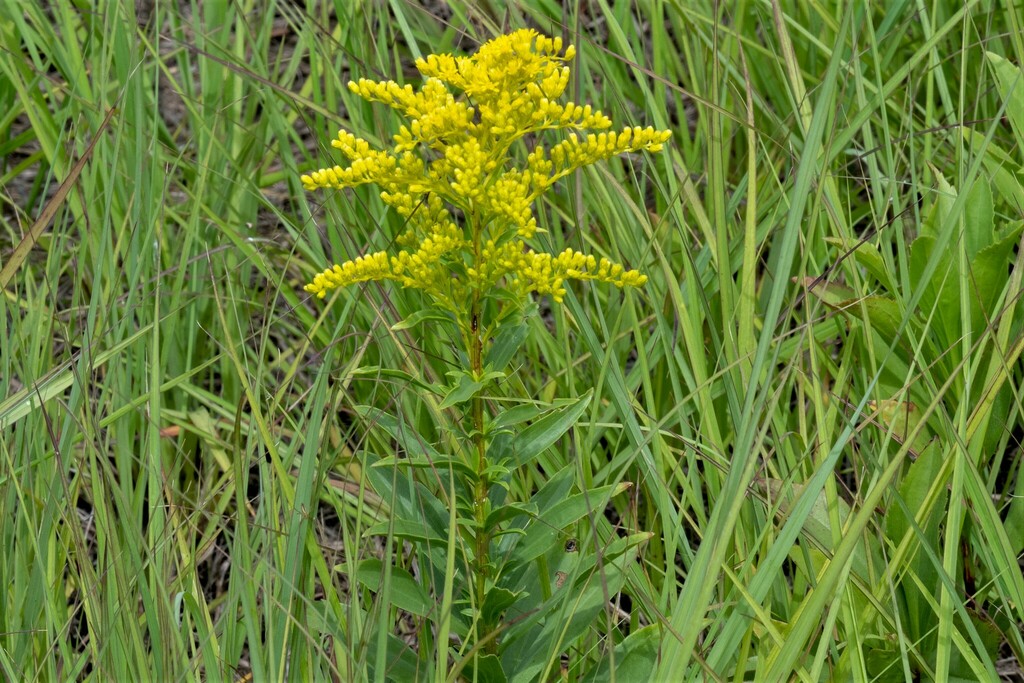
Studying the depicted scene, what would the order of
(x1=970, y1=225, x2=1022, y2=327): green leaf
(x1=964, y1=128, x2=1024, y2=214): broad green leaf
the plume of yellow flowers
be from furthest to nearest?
(x1=964, y1=128, x2=1024, y2=214): broad green leaf < (x1=970, y1=225, x2=1022, y2=327): green leaf < the plume of yellow flowers

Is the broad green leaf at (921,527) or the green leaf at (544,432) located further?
the broad green leaf at (921,527)

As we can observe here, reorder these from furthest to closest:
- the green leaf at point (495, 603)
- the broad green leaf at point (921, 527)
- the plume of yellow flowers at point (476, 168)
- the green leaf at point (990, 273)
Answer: the green leaf at point (990, 273) < the broad green leaf at point (921, 527) < the green leaf at point (495, 603) < the plume of yellow flowers at point (476, 168)

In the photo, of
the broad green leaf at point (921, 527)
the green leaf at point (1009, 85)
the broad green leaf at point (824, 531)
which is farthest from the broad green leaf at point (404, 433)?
the green leaf at point (1009, 85)

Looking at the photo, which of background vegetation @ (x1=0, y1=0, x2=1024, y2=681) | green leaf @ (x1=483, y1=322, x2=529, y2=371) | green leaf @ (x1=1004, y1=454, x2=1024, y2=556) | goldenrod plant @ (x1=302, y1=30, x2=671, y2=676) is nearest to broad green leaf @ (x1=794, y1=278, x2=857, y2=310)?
background vegetation @ (x1=0, y1=0, x2=1024, y2=681)

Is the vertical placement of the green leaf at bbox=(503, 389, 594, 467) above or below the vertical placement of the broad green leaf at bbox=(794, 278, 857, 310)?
above

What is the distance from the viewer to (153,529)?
1.63 m

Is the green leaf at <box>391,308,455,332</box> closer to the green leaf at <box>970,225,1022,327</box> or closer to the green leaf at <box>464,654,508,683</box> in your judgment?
the green leaf at <box>464,654,508,683</box>

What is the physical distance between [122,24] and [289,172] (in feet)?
1.83

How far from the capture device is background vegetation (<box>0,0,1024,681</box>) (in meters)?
1.40

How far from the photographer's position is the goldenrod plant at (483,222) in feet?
4.31

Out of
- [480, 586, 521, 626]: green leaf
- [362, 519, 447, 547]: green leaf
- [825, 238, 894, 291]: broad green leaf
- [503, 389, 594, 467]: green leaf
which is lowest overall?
[480, 586, 521, 626]: green leaf

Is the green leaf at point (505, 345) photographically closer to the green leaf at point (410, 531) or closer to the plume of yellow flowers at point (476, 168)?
the plume of yellow flowers at point (476, 168)

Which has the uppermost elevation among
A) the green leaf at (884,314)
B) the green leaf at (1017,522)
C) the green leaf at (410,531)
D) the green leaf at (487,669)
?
the green leaf at (410,531)

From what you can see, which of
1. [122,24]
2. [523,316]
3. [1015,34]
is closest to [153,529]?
[523,316]
